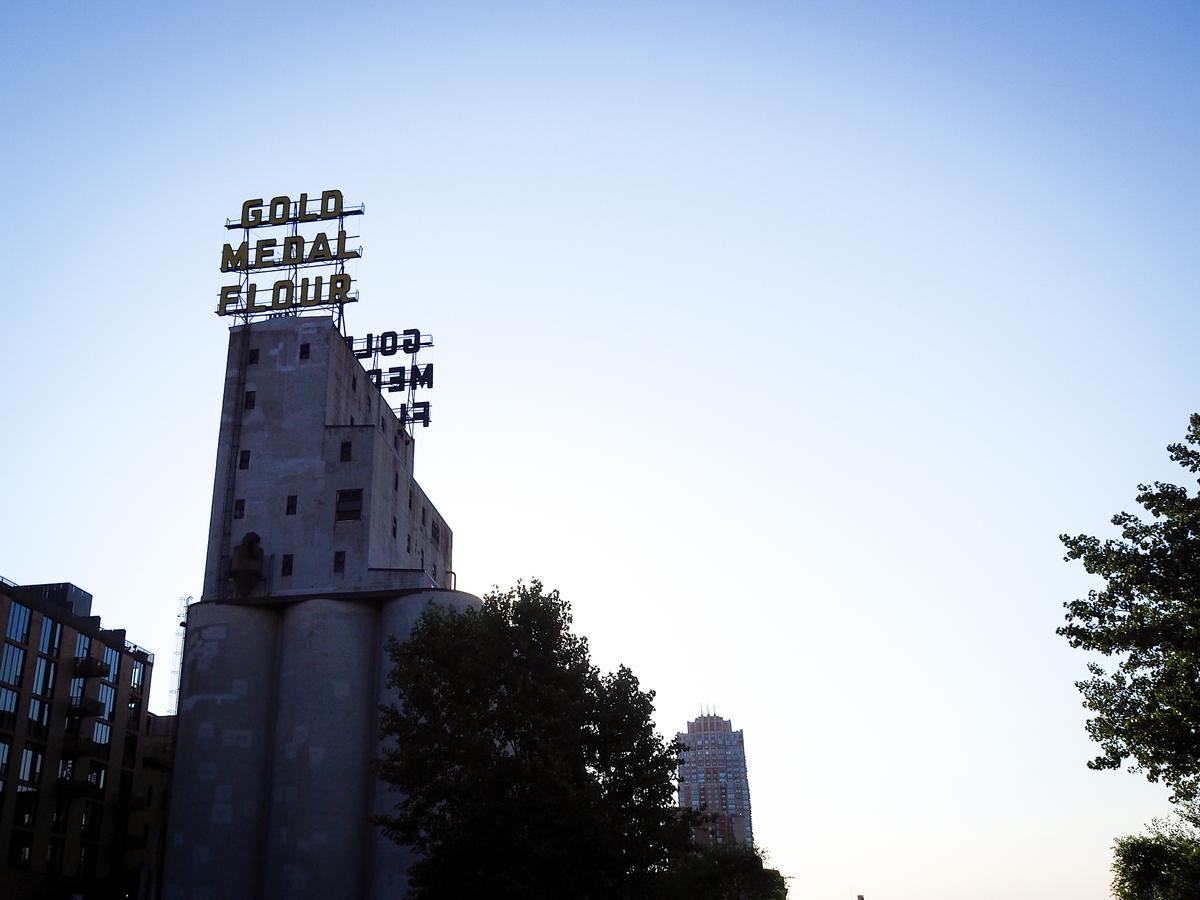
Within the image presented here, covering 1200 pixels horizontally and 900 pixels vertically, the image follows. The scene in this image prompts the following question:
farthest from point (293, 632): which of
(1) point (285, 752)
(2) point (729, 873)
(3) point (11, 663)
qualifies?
(2) point (729, 873)

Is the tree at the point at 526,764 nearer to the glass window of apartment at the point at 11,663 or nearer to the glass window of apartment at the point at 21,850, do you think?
the glass window of apartment at the point at 11,663

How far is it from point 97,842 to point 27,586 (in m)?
27.6

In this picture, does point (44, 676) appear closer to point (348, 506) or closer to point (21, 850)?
point (21, 850)

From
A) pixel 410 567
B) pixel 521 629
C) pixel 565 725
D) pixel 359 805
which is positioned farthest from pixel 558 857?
pixel 410 567

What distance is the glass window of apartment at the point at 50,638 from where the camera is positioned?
311ft

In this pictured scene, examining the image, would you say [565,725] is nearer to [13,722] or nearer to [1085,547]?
[1085,547]

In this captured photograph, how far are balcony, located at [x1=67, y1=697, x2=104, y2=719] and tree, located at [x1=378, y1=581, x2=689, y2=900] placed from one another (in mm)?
61891

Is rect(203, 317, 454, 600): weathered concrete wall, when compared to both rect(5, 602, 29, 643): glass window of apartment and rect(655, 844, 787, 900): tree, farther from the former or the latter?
rect(655, 844, 787, 900): tree

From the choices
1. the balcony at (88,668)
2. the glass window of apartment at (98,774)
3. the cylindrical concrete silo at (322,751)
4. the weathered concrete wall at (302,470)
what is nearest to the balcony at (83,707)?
the balcony at (88,668)

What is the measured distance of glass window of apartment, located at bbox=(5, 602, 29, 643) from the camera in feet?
294

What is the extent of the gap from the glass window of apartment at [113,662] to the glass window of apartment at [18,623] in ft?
47.1

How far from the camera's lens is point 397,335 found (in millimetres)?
95750

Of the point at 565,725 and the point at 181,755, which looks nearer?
the point at 565,725

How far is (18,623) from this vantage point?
9112cm
